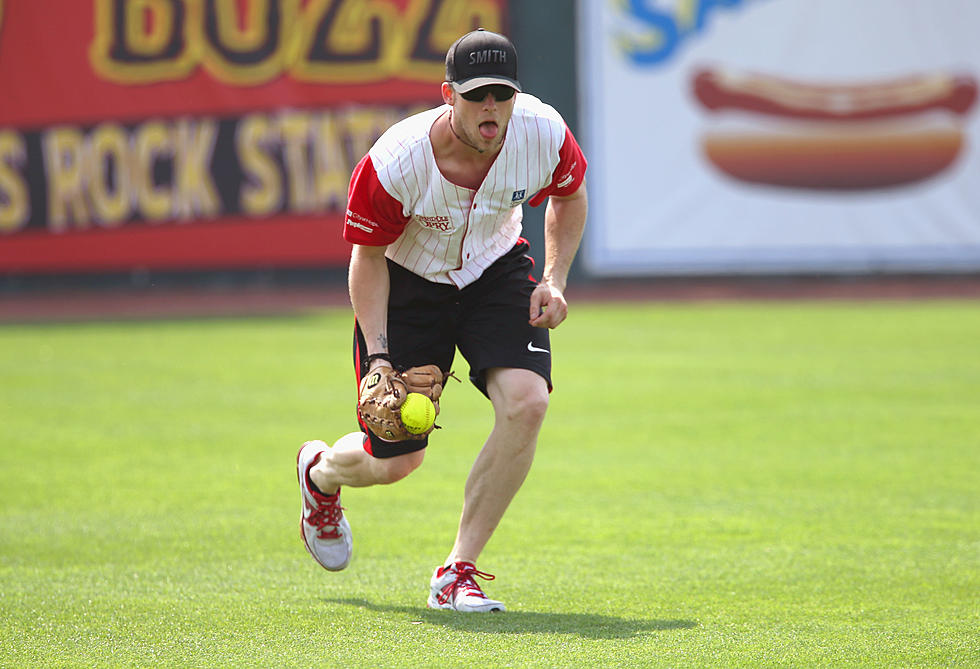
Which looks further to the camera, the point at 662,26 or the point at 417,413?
the point at 662,26

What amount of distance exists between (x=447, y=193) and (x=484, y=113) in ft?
1.13

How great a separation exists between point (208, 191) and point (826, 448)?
1361 cm

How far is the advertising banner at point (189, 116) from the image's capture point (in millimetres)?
19359

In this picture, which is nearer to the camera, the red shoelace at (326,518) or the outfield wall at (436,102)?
the red shoelace at (326,518)

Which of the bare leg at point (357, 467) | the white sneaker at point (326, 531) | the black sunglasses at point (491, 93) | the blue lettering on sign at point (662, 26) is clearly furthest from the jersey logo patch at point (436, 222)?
the blue lettering on sign at point (662, 26)

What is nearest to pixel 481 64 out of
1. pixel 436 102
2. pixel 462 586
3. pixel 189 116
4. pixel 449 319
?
pixel 449 319

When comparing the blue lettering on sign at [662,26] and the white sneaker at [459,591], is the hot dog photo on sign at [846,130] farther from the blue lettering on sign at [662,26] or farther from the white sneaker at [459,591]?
the white sneaker at [459,591]

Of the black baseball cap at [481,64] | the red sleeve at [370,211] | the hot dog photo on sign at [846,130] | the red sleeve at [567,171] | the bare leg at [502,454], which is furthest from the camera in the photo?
the hot dog photo on sign at [846,130]

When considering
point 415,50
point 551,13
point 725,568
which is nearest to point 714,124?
point 551,13

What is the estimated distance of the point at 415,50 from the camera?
19.4 metres

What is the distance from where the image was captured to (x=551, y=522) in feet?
19.5

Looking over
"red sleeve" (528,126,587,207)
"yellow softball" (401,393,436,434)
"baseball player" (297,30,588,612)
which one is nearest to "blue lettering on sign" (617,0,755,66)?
"baseball player" (297,30,588,612)

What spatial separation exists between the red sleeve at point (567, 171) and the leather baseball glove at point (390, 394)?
776 millimetres

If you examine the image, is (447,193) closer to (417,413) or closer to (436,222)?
(436,222)
